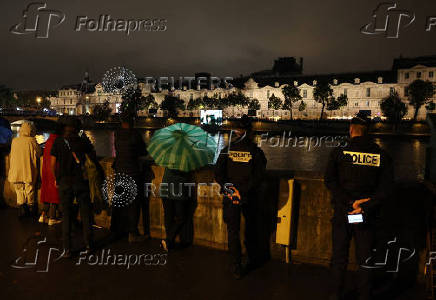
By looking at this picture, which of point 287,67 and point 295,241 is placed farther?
point 287,67

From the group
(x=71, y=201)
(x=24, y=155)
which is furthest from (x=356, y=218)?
(x=24, y=155)

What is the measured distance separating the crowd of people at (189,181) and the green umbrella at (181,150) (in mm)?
269

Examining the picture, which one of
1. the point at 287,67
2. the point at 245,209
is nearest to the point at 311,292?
the point at 245,209

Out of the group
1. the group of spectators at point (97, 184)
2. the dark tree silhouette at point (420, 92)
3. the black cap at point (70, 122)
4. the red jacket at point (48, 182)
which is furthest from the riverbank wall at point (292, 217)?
the dark tree silhouette at point (420, 92)

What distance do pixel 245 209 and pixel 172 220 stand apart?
118 cm

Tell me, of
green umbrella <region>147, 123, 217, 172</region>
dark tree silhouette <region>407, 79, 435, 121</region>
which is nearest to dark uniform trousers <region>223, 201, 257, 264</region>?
green umbrella <region>147, 123, 217, 172</region>

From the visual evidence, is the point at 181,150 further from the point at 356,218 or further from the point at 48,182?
the point at 48,182

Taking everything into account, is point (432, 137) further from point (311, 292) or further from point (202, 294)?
point (202, 294)

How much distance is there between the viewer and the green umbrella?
4680 mm

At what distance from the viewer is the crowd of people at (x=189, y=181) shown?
3.63m

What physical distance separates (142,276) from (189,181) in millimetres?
1400

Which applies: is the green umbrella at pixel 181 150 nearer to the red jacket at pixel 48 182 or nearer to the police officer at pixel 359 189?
the police officer at pixel 359 189

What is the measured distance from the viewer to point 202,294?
400 cm

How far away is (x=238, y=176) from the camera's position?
4.28 meters
